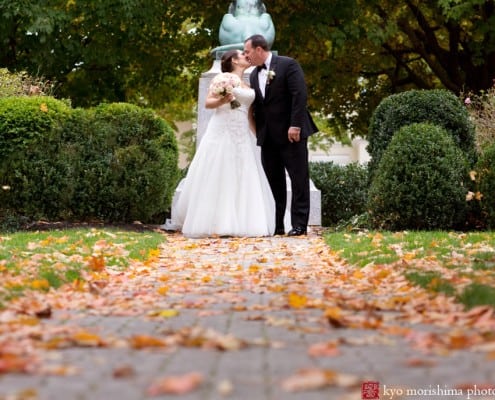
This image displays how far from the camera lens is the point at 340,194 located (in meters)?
18.7

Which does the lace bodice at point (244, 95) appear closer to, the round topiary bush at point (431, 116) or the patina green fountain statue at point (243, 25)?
the round topiary bush at point (431, 116)

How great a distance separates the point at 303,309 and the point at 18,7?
53.4ft

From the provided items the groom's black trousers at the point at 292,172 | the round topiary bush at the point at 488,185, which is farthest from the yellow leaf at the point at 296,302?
the round topiary bush at the point at 488,185

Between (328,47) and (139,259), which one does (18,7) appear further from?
(139,259)

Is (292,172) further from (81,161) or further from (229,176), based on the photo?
(81,161)

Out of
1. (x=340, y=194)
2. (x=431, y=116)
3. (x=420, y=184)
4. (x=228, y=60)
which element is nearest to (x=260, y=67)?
(x=228, y=60)

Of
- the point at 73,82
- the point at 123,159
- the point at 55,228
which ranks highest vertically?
the point at 73,82

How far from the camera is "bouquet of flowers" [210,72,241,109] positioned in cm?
1184

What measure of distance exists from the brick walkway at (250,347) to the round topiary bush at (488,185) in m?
5.33

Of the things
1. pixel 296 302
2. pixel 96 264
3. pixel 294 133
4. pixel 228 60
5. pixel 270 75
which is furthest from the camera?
pixel 228 60

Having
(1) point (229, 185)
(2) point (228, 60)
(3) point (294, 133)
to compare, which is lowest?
(1) point (229, 185)

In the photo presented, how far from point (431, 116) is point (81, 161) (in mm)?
5078

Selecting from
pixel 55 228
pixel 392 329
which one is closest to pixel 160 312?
pixel 392 329

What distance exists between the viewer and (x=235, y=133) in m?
12.1
